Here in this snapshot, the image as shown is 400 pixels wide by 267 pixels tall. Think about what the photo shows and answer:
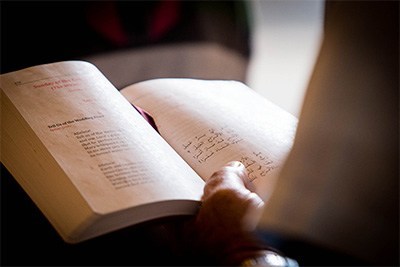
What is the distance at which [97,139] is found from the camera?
0.79 metres

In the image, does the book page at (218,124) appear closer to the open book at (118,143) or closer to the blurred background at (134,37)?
the open book at (118,143)

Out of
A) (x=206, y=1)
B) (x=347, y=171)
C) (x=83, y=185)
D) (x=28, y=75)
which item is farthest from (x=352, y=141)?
(x=206, y=1)

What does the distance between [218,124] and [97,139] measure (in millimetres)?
195

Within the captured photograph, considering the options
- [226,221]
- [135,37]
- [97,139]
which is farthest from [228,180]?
[135,37]

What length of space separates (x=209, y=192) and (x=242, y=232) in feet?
0.20

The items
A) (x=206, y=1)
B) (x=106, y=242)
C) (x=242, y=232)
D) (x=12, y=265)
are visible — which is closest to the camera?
(x=242, y=232)

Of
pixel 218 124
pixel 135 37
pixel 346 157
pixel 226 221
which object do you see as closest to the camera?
pixel 346 157

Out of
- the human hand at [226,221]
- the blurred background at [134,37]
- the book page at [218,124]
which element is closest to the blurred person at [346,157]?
the human hand at [226,221]

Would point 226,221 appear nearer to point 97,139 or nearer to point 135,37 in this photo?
point 97,139

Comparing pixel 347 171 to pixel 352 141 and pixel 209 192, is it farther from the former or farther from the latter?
pixel 209 192

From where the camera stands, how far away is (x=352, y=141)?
0.60 metres

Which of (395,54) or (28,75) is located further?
(28,75)

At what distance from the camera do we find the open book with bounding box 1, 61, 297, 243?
2.33 ft

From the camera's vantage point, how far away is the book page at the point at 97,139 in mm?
715
